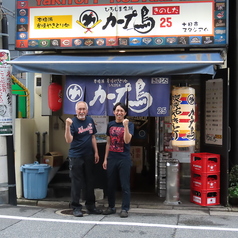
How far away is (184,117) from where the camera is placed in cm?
766

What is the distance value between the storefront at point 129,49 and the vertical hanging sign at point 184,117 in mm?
111

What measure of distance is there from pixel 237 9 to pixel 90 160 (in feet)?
17.1

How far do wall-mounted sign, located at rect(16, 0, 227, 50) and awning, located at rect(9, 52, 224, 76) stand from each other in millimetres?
472

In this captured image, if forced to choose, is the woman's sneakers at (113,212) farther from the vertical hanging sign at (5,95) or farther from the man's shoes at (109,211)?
the vertical hanging sign at (5,95)

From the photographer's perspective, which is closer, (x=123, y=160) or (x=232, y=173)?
(x=123, y=160)

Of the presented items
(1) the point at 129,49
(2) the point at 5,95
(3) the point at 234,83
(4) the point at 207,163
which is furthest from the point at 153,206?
(2) the point at 5,95

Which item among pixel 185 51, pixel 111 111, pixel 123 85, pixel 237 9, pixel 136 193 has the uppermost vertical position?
pixel 237 9

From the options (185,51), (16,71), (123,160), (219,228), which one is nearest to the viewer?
(219,228)

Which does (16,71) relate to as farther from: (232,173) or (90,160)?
(232,173)

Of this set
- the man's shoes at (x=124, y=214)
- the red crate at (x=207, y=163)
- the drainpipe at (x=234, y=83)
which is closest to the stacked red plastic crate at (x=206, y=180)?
the red crate at (x=207, y=163)

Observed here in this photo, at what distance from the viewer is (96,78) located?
782 cm

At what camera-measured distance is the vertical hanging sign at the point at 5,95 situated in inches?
300

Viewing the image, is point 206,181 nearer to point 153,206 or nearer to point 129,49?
point 153,206

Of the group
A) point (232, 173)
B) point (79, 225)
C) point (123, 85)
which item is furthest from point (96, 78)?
point (232, 173)
